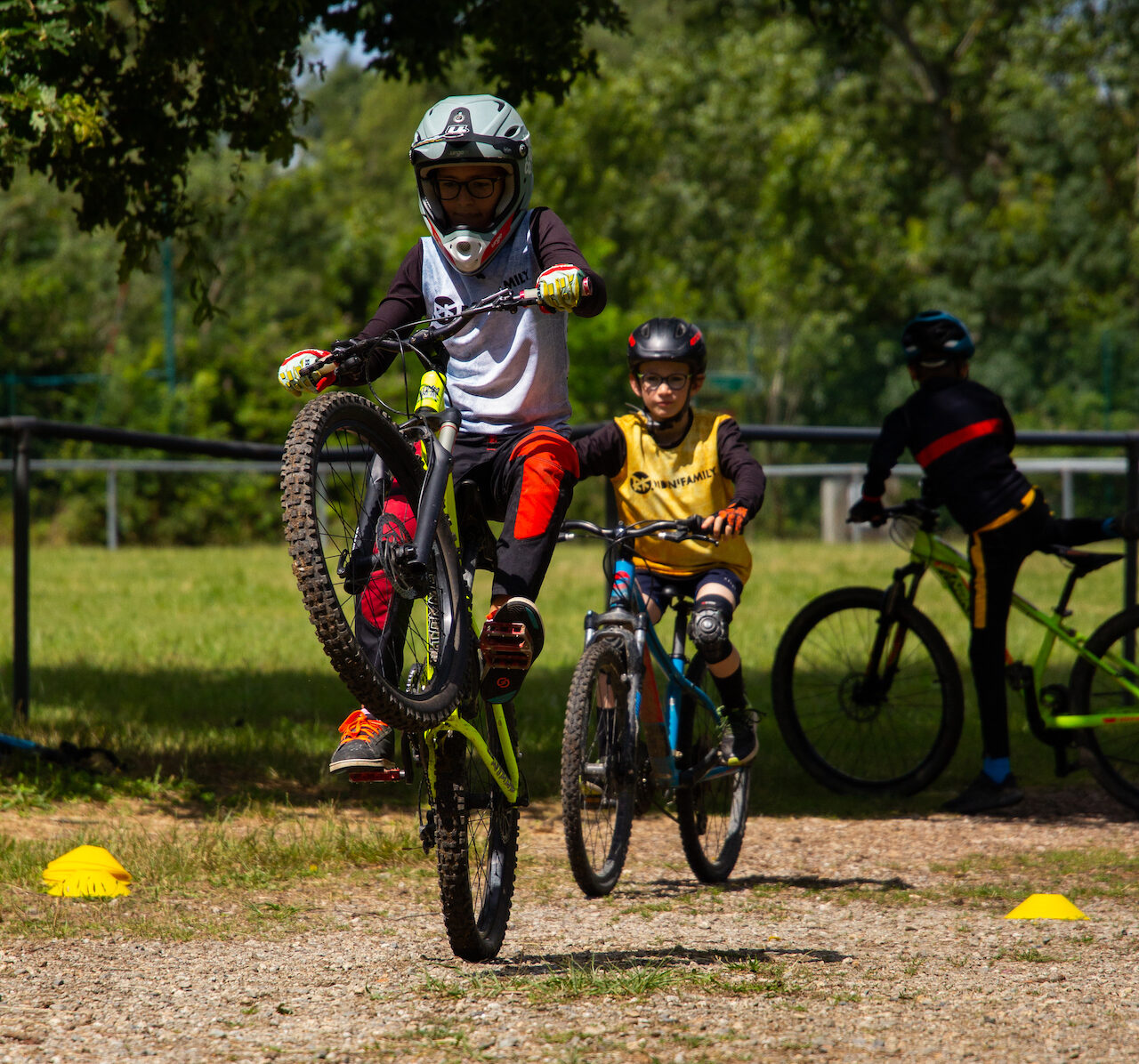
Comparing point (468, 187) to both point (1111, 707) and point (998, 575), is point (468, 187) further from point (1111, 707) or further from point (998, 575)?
point (1111, 707)

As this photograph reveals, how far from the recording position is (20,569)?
6625 millimetres

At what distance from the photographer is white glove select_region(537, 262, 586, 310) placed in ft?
11.9

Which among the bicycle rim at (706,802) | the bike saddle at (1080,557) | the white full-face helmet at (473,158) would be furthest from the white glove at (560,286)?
the bike saddle at (1080,557)

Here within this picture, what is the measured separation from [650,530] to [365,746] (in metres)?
1.53

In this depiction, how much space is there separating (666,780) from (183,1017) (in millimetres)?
1885

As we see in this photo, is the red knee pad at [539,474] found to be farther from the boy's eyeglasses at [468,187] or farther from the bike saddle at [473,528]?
the boy's eyeglasses at [468,187]

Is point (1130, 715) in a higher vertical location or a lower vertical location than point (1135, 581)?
lower

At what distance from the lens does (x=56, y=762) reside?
6230mm

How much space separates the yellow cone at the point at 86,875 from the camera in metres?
4.66

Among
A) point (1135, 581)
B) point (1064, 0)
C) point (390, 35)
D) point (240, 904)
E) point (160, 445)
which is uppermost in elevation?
point (1064, 0)

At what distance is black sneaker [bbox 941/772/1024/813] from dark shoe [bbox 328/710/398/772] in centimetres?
343

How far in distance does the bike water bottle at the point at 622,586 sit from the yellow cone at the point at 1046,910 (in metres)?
1.54

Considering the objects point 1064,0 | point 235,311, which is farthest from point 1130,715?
point 1064,0

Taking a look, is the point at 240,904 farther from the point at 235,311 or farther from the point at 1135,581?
the point at 235,311
